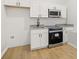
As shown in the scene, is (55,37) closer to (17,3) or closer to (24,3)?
(24,3)

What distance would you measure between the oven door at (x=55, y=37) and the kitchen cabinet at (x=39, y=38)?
264mm

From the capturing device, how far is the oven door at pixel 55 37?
4017 mm

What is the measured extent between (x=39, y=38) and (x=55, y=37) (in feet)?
2.87

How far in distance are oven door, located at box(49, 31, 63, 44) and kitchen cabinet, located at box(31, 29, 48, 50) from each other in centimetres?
26

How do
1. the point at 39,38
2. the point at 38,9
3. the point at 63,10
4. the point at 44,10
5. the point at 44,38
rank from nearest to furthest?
the point at 39,38 < the point at 44,38 < the point at 38,9 < the point at 44,10 < the point at 63,10

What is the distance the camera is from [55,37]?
4137mm

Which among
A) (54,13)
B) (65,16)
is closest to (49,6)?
(54,13)

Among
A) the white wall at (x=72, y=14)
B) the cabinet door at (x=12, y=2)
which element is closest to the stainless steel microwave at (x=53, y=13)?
the white wall at (x=72, y=14)

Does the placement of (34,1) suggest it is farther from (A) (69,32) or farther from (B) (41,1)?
(A) (69,32)

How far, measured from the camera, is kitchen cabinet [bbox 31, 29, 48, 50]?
360cm

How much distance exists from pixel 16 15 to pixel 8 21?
473 mm

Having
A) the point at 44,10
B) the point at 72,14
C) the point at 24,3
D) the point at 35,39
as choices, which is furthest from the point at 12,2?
the point at 72,14

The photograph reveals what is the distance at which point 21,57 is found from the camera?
119 inches

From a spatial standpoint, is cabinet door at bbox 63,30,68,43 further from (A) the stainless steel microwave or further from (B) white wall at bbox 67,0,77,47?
(A) the stainless steel microwave
